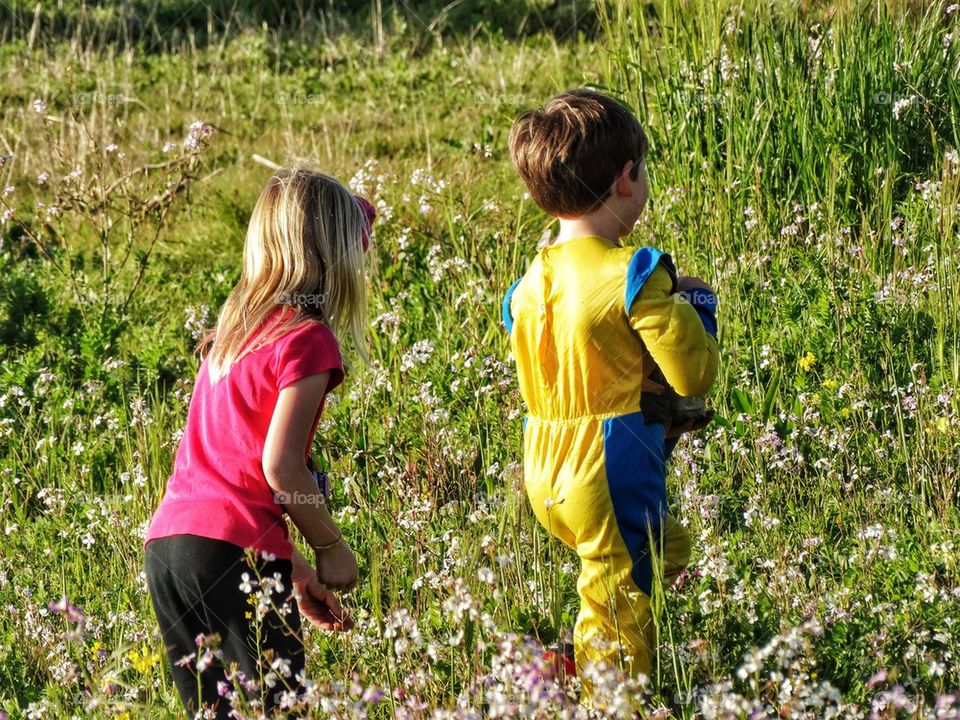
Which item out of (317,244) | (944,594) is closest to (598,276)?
(317,244)

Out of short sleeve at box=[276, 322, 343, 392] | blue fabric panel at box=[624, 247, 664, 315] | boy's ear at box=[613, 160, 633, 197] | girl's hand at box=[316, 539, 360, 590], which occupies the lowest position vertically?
girl's hand at box=[316, 539, 360, 590]

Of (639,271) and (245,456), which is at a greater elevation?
(639,271)

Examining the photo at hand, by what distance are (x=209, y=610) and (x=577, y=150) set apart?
1.51 meters

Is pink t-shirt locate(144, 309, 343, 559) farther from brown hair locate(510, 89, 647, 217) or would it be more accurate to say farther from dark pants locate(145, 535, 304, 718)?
brown hair locate(510, 89, 647, 217)

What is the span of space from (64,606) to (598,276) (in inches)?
58.8

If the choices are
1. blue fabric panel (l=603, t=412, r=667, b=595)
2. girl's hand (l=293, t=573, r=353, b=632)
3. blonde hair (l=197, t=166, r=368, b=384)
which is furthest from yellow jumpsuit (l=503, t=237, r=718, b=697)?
girl's hand (l=293, t=573, r=353, b=632)

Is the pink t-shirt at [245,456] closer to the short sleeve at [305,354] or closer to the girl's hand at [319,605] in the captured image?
the short sleeve at [305,354]

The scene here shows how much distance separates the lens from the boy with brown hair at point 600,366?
9.87 ft

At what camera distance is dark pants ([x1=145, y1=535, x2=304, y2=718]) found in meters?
2.96

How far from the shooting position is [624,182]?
3104 mm

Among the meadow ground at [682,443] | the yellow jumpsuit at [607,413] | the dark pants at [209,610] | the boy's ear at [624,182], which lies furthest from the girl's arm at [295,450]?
the boy's ear at [624,182]

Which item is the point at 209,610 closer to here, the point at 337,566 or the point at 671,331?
the point at 337,566

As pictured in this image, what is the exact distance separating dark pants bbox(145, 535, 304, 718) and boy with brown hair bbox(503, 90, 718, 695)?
0.77 meters

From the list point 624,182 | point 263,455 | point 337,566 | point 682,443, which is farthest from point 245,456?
point 682,443
